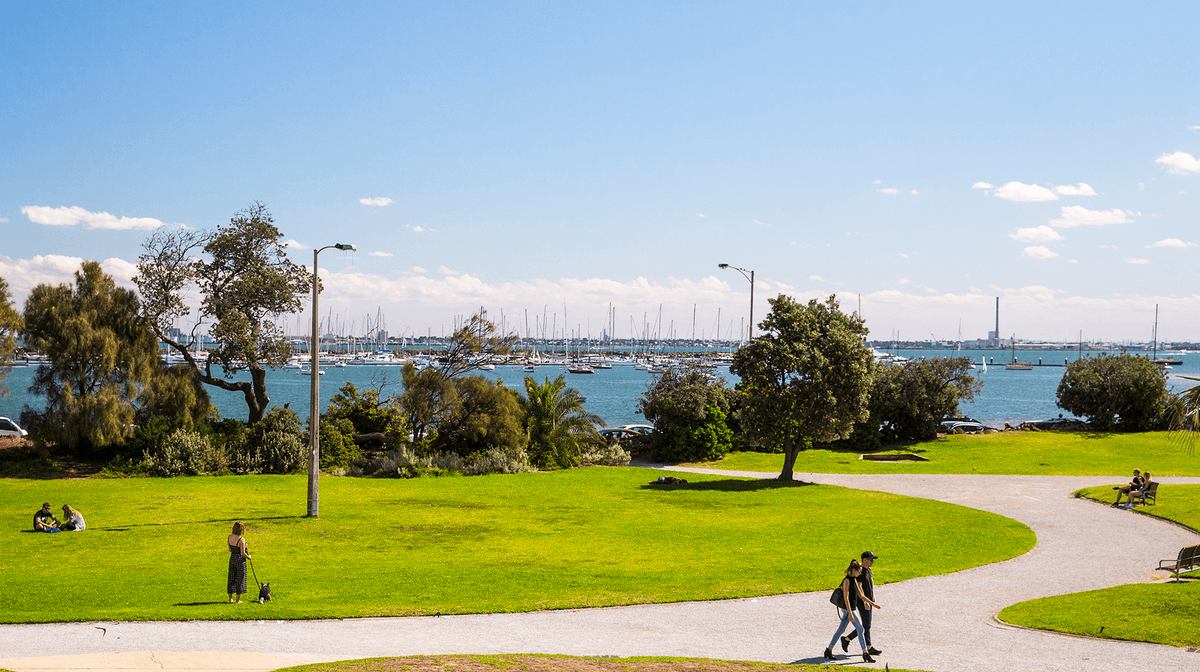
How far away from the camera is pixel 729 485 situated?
126 feet

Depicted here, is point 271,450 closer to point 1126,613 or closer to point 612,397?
point 1126,613

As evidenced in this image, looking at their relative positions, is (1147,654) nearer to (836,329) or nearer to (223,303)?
(836,329)

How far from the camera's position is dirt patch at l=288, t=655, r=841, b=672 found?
12.7 m

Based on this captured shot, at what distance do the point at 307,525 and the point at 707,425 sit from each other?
28507mm

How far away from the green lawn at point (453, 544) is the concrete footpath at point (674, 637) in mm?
892

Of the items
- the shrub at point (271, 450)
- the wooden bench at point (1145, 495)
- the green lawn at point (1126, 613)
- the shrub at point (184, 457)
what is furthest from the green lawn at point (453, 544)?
the wooden bench at point (1145, 495)

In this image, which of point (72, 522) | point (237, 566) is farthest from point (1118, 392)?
→ point (72, 522)

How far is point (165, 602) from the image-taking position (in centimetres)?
1775

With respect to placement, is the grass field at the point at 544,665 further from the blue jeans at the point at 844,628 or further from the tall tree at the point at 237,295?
the tall tree at the point at 237,295

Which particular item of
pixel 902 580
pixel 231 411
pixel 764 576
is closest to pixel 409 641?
pixel 764 576

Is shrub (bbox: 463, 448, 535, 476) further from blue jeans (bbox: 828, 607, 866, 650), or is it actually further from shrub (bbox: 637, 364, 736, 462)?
blue jeans (bbox: 828, 607, 866, 650)

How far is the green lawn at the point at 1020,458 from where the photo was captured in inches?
1793

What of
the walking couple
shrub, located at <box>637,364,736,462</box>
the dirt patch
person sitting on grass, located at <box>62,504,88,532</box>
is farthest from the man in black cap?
shrub, located at <box>637,364,736,462</box>

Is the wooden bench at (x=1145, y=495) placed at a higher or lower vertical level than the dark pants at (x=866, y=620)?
lower
